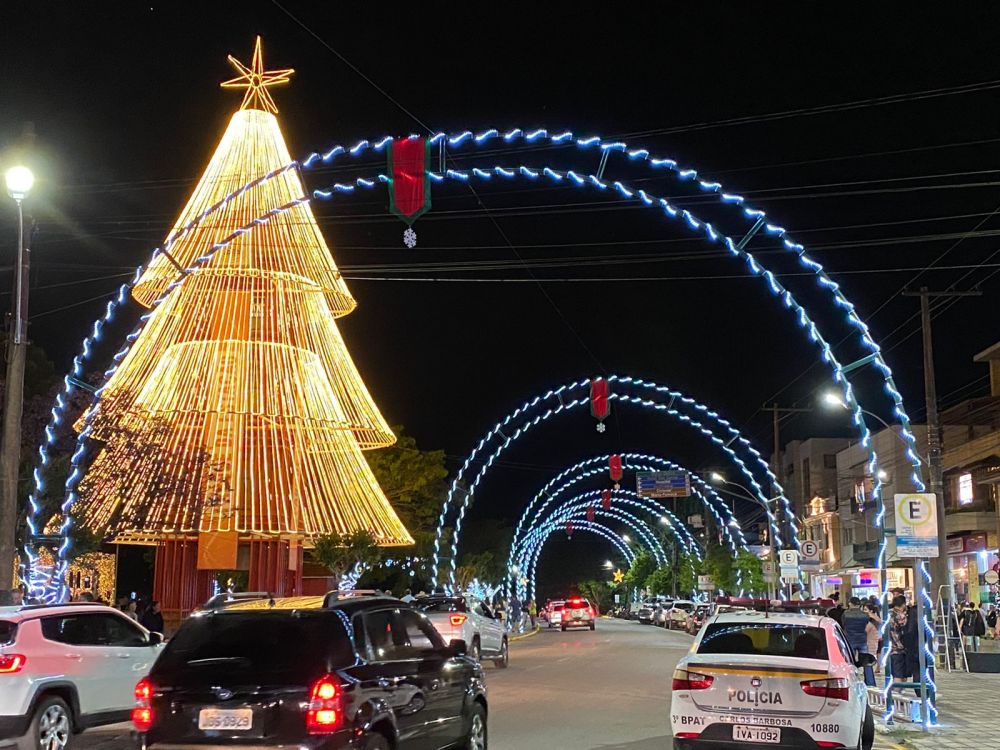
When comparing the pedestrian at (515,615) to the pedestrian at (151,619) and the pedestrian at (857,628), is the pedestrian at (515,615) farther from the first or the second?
the pedestrian at (857,628)

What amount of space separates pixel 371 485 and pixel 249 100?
529 inches

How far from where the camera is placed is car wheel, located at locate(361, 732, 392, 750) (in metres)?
8.56

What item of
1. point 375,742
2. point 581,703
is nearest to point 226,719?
point 375,742

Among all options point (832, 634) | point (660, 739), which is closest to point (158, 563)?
point (660, 739)

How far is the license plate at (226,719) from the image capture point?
26.8 ft

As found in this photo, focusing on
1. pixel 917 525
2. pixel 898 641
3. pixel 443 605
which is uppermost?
pixel 917 525

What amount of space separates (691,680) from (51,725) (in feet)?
22.0

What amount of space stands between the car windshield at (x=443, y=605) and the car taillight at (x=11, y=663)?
45.5 feet

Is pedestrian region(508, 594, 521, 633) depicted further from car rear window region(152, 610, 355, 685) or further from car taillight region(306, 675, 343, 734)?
car taillight region(306, 675, 343, 734)

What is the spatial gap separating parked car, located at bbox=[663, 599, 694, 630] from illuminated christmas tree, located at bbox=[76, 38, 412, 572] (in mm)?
25978

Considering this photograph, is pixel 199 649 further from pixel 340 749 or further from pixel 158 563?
pixel 158 563

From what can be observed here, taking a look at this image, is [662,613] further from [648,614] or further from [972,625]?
[972,625]

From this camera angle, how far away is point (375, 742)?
8.73 meters

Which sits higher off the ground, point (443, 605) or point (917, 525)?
point (917, 525)
